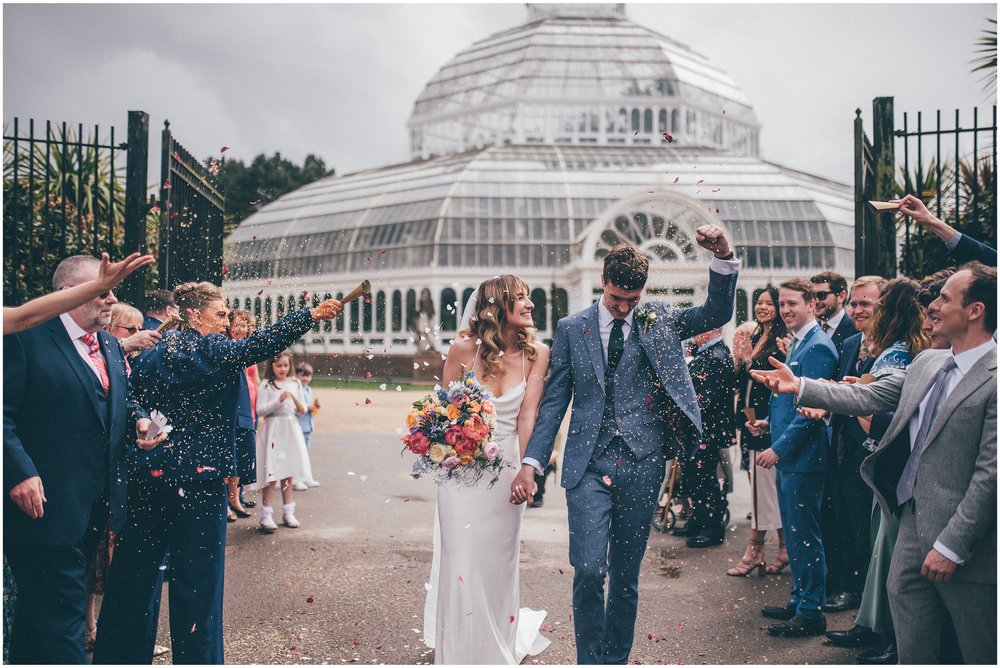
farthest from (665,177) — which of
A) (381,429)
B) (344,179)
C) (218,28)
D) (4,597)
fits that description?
(4,597)

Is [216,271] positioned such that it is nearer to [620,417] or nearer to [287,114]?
[620,417]

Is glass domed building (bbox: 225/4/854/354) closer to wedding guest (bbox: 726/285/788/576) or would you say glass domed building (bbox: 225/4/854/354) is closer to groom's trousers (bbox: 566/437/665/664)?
wedding guest (bbox: 726/285/788/576)

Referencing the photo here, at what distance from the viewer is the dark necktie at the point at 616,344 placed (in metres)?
4.19

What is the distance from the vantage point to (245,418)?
5832 mm

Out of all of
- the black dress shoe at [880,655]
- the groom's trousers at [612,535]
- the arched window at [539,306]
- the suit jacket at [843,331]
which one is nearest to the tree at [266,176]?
the arched window at [539,306]

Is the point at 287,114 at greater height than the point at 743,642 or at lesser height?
greater

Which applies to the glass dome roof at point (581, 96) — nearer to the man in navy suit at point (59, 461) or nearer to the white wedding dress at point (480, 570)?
the white wedding dress at point (480, 570)

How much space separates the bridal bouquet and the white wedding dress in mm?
74

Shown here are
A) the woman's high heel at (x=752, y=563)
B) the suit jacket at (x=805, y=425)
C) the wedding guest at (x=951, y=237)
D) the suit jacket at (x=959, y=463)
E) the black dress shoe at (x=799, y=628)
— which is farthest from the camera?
the woman's high heel at (x=752, y=563)

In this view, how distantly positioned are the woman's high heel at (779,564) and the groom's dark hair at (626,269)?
314cm

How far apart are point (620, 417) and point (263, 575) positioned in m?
3.26

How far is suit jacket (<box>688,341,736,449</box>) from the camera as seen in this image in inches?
266

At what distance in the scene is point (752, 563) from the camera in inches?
243

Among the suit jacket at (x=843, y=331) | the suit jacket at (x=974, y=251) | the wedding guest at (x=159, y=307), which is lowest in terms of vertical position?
the suit jacket at (x=843, y=331)
